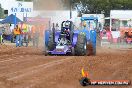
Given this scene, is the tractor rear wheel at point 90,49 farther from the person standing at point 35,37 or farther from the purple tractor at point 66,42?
the person standing at point 35,37

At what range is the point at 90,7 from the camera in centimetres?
8331

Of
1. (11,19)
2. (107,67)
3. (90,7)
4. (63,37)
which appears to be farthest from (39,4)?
(90,7)

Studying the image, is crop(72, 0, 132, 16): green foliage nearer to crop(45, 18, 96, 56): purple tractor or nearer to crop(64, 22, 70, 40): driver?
crop(45, 18, 96, 56): purple tractor

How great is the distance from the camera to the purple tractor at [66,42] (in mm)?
22875

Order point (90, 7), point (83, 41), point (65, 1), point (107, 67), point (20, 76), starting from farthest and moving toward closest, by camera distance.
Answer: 1. point (90, 7)
2. point (65, 1)
3. point (83, 41)
4. point (107, 67)
5. point (20, 76)

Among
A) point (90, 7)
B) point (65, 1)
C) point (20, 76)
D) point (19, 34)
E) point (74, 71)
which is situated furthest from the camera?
point (90, 7)

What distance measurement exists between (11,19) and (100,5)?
4265cm

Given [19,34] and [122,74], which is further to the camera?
[19,34]

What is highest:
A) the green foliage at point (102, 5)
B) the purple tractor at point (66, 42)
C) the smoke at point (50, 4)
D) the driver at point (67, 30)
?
the green foliage at point (102, 5)

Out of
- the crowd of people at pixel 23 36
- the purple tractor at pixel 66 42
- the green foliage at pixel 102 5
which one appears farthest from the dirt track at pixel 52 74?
the green foliage at pixel 102 5

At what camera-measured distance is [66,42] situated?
2314 centimetres

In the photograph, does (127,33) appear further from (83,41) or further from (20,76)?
(20,76)

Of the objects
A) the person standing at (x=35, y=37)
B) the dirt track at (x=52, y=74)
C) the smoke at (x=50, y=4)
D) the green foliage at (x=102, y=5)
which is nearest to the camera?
the dirt track at (x=52, y=74)

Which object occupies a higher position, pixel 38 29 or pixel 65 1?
pixel 65 1
